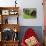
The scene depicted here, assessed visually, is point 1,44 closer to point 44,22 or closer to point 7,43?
point 7,43

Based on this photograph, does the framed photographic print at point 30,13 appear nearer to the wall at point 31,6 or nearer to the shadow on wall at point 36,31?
the wall at point 31,6

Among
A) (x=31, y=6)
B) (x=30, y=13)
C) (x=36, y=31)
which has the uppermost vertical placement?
(x=31, y=6)

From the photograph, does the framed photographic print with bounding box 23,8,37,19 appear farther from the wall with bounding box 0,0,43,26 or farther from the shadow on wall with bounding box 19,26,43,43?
the shadow on wall with bounding box 19,26,43,43

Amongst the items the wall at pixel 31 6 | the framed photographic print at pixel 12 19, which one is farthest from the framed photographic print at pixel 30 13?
the framed photographic print at pixel 12 19

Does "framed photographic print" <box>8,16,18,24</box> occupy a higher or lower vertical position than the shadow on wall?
higher

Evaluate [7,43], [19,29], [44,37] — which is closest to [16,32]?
[19,29]

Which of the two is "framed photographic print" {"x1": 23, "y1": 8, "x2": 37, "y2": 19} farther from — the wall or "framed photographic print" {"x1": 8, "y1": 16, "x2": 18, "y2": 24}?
"framed photographic print" {"x1": 8, "y1": 16, "x2": 18, "y2": 24}

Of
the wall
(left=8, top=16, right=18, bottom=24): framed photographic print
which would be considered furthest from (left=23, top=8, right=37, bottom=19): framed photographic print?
(left=8, top=16, right=18, bottom=24): framed photographic print

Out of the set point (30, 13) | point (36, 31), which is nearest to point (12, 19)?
point (30, 13)

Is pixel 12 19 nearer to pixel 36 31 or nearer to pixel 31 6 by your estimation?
pixel 31 6

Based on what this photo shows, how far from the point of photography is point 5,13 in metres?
4.36

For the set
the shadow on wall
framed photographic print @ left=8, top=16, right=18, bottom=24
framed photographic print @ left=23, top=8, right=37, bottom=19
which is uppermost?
framed photographic print @ left=23, top=8, right=37, bottom=19

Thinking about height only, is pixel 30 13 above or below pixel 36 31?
above

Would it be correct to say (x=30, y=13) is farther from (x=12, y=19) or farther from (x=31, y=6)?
(x=12, y=19)
